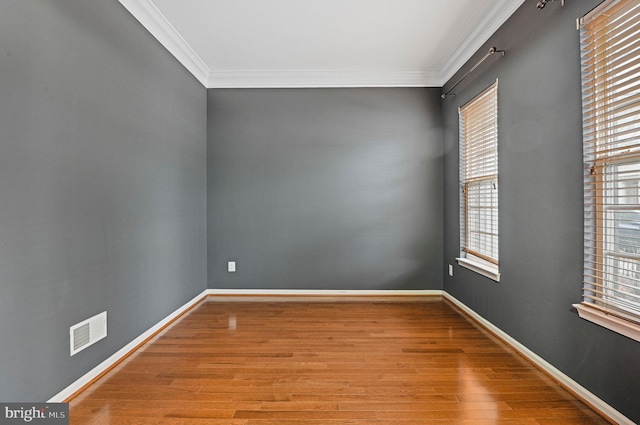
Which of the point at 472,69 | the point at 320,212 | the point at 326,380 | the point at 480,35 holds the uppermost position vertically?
the point at 480,35

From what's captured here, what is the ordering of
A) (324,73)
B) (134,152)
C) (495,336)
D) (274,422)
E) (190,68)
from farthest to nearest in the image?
(324,73)
(190,68)
(495,336)
(134,152)
(274,422)

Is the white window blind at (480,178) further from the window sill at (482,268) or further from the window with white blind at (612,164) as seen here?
the window with white blind at (612,164)

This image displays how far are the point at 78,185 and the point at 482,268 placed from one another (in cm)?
330

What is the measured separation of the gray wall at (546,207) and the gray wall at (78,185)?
306cm

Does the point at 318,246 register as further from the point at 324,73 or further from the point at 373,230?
the point at 324,73

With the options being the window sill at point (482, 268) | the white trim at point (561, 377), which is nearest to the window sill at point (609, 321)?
the white trim at point (561, 377)

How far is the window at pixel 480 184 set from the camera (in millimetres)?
2875

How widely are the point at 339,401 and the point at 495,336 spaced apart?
5.48 ft

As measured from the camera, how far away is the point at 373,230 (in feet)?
13.1

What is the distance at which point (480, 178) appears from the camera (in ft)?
10.2

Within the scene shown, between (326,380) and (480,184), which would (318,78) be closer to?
(480,184)

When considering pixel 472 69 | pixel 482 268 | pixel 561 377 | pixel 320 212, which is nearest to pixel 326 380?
pixel 561 377

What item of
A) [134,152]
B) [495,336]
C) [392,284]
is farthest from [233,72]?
[495,336]

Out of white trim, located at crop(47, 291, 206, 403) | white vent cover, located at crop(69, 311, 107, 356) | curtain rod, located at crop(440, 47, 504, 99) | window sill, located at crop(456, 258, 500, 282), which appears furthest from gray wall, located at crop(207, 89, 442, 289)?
white vent cover, located at crop(69, 311, 107, 356)
